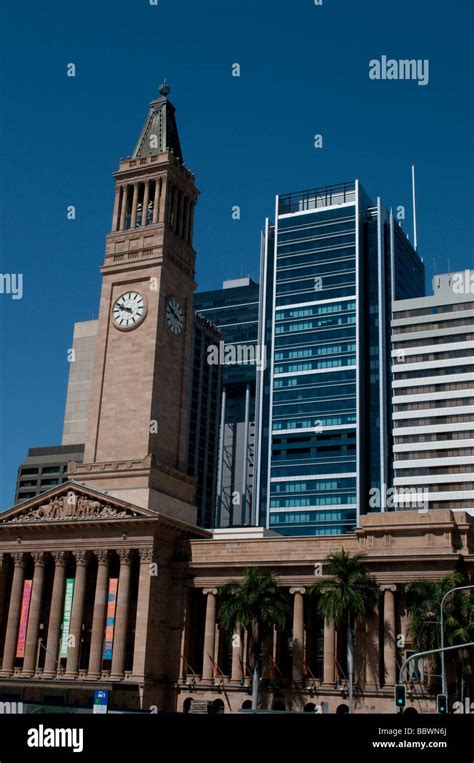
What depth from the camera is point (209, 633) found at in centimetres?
7475

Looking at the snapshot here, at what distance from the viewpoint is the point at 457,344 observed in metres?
141

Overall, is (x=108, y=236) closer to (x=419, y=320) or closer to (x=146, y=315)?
(x=146, y=315)

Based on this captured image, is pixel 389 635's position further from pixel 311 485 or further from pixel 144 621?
pixel 311 485

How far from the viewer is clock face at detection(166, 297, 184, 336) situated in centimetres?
8931

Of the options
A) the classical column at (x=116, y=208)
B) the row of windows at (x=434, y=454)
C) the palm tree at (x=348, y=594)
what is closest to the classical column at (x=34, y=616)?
the palm tree at (x=348, y=594)

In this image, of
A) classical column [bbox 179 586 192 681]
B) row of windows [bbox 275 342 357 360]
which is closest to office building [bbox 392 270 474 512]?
row of windows [bbox 275 342 357 360]

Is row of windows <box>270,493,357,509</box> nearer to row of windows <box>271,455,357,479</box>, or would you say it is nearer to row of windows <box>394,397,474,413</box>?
row of windows <box>271,455,357,479</box>

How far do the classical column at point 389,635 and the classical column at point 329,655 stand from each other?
13.5 ft

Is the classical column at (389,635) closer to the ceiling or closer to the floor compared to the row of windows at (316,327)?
closer to the floor

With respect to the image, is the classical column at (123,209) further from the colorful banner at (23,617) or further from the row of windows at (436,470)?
the row of windows at (436,470)

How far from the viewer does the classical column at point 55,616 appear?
76125 mm

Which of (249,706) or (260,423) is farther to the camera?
(260,423)
